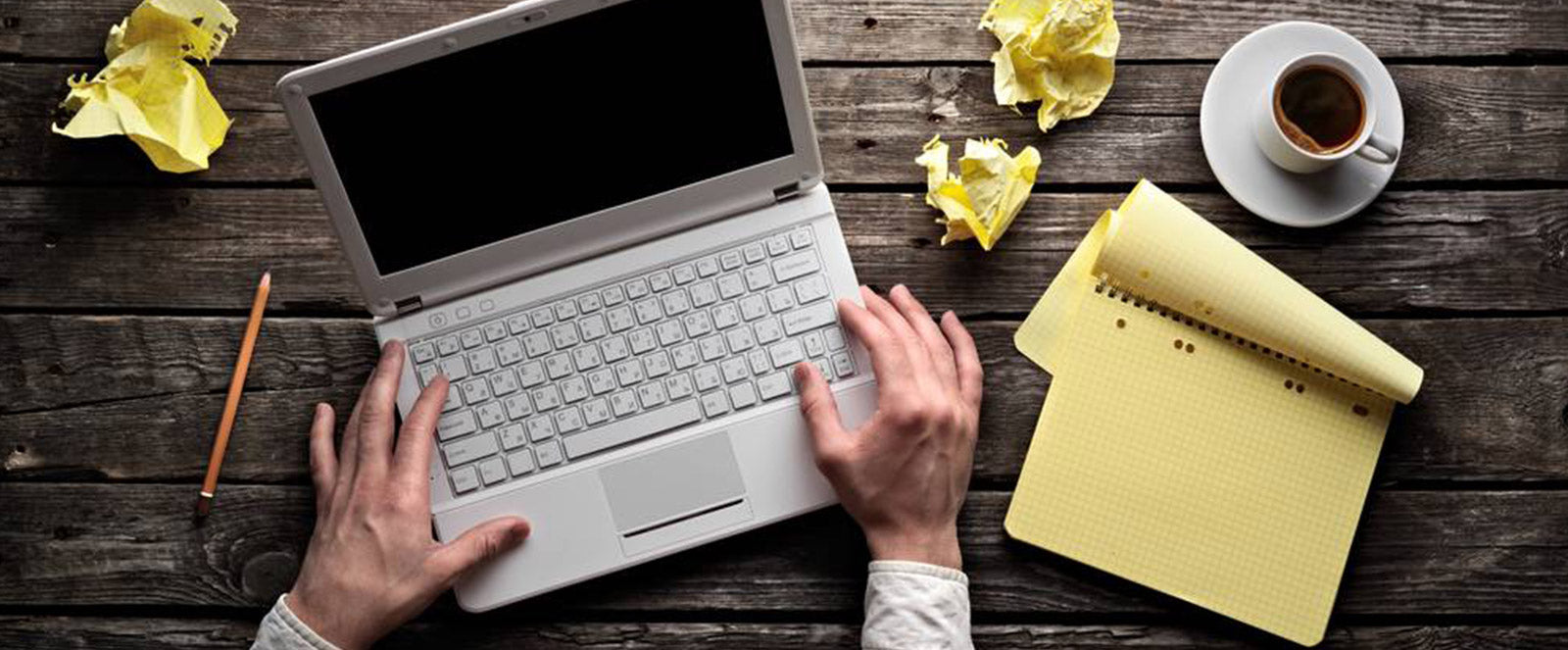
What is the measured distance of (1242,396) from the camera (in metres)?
1.12

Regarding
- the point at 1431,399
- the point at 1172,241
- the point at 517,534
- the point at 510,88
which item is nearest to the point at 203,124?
the point at 510,88

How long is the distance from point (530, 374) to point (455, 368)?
69 millimetres

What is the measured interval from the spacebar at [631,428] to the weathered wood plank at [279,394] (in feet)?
0.81

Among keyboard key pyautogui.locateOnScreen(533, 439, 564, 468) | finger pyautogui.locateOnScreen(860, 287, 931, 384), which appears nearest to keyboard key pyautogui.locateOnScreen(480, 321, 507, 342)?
keyboard key pyautogui.locateOnScreen(533, 439, 564, 468)

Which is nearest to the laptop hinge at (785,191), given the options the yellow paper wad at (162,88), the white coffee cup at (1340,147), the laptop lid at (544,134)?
the laptop lid at (544,134)

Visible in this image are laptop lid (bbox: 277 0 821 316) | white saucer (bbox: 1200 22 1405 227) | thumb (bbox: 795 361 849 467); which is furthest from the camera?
white saucer (bbox: 1200 22 1405 227)

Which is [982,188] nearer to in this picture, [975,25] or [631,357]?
[975,25]

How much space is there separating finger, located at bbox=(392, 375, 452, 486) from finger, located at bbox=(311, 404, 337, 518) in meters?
0.09

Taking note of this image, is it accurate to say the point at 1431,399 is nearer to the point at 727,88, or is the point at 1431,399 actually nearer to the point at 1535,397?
the point at 1535,397

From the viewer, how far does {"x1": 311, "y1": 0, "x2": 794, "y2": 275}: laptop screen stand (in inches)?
36.7

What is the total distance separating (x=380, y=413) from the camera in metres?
1.06

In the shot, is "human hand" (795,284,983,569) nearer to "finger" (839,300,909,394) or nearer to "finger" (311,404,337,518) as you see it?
"finger" (839,300,909,394)

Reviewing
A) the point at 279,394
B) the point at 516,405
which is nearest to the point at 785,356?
the point at 516,405

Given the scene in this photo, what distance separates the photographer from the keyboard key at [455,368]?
1071 millimetres
